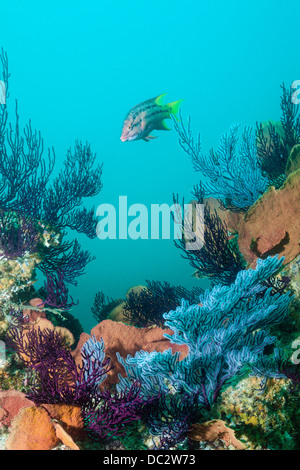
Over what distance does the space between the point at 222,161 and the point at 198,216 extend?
1068mm

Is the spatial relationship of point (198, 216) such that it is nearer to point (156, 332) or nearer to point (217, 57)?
point (156, 332)

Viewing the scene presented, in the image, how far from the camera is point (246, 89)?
100438mm

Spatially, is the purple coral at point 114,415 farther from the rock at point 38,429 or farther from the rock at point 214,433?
the rock at point 214,433

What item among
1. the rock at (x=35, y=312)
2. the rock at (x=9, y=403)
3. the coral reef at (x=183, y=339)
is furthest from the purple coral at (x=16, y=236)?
the rock at (x=9, y=403)

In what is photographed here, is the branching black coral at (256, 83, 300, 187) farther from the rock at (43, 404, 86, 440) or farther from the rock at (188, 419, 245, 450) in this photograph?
the rock at (43, 404, 86, 440)

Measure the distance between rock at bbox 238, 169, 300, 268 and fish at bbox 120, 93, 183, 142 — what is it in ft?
8.31

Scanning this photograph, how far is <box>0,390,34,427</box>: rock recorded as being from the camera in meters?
2.71

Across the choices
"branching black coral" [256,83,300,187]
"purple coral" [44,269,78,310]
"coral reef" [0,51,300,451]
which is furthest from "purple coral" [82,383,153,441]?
"branching black coral" [256,83,300,187]

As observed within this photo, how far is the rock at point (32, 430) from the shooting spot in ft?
7.33

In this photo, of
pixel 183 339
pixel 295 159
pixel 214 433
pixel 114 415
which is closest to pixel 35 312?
pixel 114 415

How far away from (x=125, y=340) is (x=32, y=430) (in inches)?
59.7

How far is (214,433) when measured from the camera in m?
2.22

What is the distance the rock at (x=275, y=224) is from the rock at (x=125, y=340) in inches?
62.5
